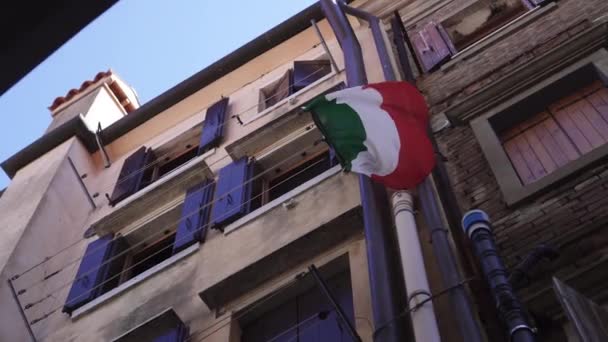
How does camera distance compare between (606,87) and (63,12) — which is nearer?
(63,12)

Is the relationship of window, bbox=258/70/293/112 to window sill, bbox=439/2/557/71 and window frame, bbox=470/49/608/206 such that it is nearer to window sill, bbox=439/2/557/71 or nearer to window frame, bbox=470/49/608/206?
window sill, bbox=439/2/557/71

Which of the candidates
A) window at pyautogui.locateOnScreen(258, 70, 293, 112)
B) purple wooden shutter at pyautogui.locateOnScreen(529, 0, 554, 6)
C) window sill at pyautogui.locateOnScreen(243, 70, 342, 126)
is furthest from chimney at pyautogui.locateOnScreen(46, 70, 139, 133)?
purple wooden shutter at pyautogui.locateOnScreen(529, 0, 554, 6)

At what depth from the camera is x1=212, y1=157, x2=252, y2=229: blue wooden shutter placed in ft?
31.7

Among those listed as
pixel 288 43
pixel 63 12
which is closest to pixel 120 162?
pixel 288 43

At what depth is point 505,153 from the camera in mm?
7762

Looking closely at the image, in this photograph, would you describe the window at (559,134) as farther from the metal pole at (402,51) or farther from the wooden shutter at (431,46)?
the wooden shutter at (431,46)

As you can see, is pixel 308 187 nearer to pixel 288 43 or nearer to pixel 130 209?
pixel 130 209

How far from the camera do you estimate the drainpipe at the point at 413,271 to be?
5039 millimetres

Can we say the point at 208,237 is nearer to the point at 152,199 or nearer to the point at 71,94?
the point at 152,199

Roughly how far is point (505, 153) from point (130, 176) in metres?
7.39

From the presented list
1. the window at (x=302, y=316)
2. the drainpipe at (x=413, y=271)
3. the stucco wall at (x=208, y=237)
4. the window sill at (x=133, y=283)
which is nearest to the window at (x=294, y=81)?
the stucco wall at (x=208, y=237)

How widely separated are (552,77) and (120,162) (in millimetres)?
8745

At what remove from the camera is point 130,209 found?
38.2 ft

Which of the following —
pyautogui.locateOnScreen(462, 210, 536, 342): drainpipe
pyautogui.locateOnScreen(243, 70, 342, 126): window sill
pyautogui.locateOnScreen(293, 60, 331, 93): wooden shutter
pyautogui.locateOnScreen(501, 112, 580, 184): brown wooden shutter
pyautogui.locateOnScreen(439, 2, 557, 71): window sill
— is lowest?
pyautogui.locateOnScreen(462, 210, 536, 342): drainpipe
